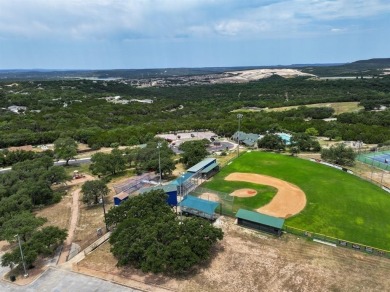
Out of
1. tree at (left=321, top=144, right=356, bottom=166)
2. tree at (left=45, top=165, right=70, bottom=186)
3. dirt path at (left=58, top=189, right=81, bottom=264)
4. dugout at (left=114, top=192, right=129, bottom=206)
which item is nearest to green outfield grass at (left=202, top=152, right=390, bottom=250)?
tree at (left=321, top=144, right=356, bottom=166)

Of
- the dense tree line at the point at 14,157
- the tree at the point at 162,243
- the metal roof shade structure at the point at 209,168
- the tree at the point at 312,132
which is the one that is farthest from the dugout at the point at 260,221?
the tree at the point at 312,132

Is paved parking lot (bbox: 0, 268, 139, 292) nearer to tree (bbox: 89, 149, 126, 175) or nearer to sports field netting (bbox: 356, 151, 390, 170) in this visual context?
tree (bbox: 89, 149, 126, 175)

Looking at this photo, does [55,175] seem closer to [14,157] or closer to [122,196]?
[122,196]

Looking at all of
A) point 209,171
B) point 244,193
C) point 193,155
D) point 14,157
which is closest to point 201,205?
point 244,193

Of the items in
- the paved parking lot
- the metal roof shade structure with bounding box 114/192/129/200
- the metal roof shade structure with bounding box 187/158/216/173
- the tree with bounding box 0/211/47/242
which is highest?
the tree with bounding box 0/211/47/242

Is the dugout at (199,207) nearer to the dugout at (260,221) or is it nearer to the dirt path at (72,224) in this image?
the dugout at (260,221)
